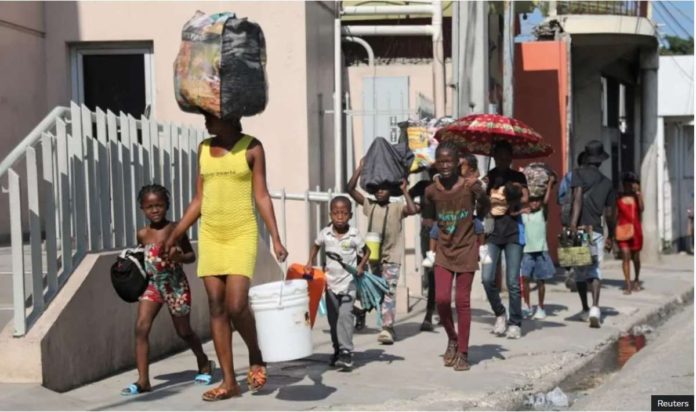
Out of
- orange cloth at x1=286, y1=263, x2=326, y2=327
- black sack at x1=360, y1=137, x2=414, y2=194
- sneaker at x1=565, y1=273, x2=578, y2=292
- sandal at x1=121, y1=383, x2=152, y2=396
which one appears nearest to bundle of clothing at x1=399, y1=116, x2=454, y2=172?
black sack at x1=360, y1=137, x2=414, y2=194

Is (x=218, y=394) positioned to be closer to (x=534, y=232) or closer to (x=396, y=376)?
(x=396, y=376)

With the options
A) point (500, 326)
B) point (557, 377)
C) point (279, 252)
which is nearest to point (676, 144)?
point (500, 326)

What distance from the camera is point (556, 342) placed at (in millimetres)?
10758

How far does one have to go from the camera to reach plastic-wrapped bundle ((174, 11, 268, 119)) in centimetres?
704

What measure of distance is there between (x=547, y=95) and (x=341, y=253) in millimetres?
12334

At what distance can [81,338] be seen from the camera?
7.86 metres

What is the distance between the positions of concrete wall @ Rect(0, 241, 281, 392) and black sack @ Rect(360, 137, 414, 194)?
2375mm

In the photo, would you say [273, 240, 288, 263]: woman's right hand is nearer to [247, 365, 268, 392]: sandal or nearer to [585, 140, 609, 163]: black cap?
[247, 365, 268, 392]: sandal

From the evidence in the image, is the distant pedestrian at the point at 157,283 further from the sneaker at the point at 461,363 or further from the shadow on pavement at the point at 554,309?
the shadow on pavement at the point at 554,309

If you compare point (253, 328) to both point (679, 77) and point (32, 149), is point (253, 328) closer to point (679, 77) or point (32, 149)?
point (32, 149)

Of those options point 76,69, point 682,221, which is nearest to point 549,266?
point 76,69

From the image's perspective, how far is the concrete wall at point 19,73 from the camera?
1221 cm

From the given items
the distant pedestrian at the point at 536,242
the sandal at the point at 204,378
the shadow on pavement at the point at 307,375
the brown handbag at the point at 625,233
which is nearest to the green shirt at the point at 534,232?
the distant pedestrian at the point at 536,242

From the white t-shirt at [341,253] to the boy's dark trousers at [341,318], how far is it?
0.06m
